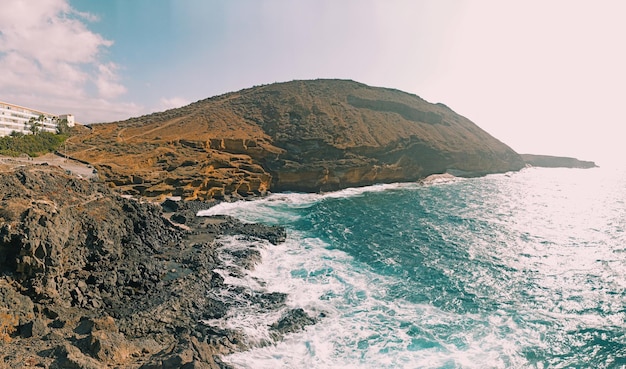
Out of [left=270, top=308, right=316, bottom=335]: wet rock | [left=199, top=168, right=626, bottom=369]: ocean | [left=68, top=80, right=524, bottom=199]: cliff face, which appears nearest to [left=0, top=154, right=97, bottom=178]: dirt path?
[left=68, top=80, right=524, bottom=199]: cliff face

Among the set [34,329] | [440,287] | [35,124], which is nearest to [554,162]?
[440,287]

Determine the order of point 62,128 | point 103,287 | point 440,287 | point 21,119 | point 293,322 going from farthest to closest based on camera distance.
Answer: point 62,128, point 21,119, point 440,287, point 103,287, point 293,322

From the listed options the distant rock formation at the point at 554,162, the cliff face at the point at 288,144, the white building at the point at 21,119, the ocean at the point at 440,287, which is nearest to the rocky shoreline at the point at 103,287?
the ocean at the point at 440,287

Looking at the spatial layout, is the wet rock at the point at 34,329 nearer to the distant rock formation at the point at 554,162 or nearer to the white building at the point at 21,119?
the white building at the point at 21,119

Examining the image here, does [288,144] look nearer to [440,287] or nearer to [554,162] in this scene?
[440,287]

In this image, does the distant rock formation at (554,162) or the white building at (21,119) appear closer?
the white building at (21,119)

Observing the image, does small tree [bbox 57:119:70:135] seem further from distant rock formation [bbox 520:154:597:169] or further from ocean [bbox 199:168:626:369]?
distant rock formation [bbox 520:154:597:169]
